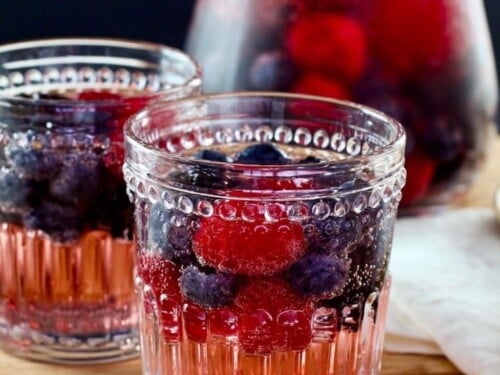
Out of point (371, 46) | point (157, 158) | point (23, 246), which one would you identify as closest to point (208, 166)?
point (157, 158)

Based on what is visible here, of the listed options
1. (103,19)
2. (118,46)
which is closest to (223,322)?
(118,46)

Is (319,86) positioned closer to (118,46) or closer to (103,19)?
(118,46)

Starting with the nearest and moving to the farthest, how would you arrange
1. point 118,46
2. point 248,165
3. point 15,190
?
point 248,165 → point 15,190 → point 118,46

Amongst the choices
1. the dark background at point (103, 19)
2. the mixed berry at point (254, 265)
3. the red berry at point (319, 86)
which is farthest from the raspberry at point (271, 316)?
the dark background at point (103, 19)

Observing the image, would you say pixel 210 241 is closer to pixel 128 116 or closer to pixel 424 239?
pixel 128 116

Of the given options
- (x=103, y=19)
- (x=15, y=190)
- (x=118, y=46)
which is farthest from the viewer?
(x=103, y=19)

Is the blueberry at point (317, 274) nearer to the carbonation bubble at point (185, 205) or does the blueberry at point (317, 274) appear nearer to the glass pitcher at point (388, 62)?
the carbonation bubble at point (185, 205)
